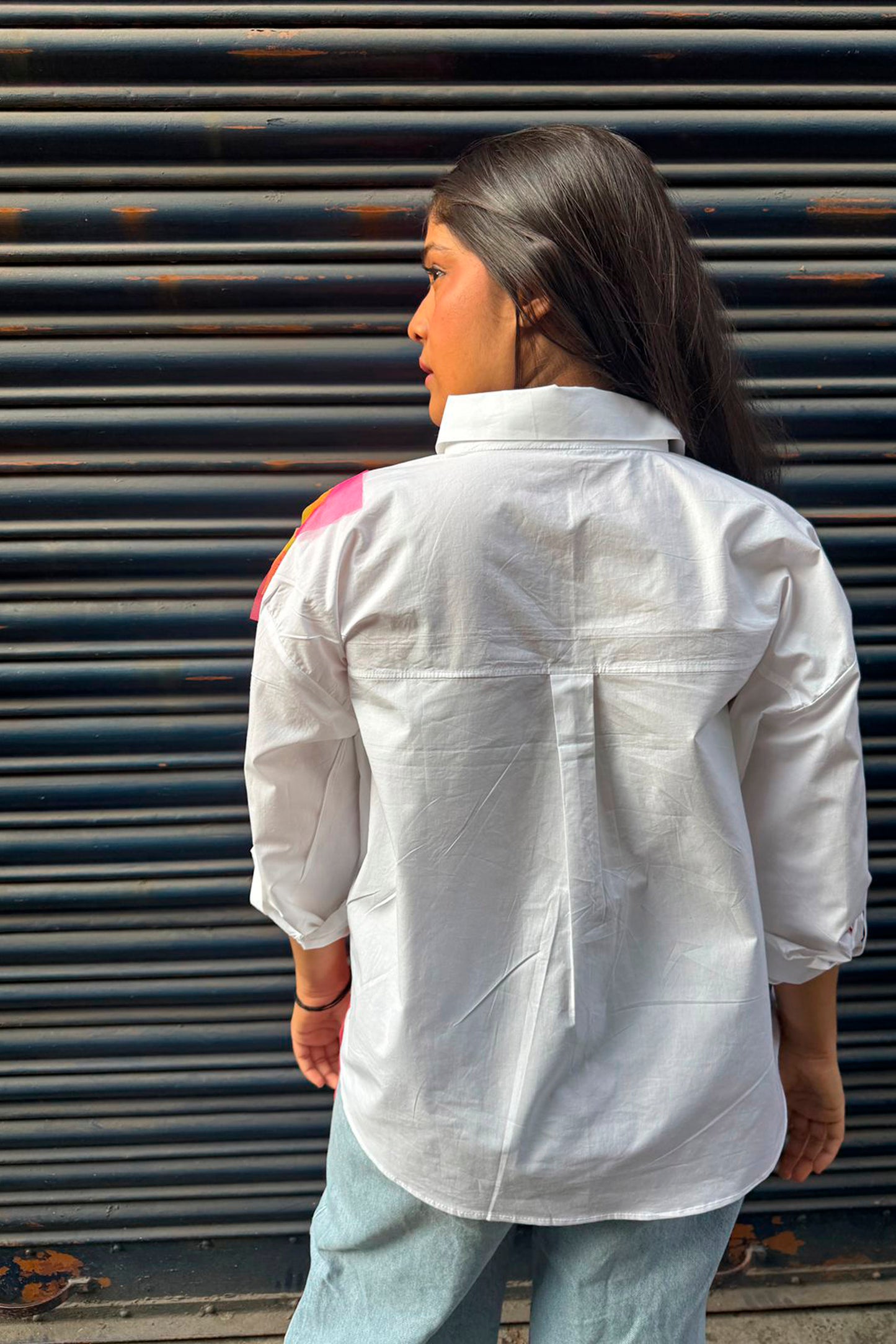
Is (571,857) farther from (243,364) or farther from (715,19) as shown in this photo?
(715,19)

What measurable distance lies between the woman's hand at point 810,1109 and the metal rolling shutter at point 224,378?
645 mm

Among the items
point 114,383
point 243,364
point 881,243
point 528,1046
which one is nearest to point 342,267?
point 243,364

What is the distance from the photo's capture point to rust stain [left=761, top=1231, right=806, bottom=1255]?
240cm

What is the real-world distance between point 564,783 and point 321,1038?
31.3 inches

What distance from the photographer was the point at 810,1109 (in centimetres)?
165

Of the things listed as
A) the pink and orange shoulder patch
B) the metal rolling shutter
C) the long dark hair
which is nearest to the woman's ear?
the long dark hair

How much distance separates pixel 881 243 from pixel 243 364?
1382 mm

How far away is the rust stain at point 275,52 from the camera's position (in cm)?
184

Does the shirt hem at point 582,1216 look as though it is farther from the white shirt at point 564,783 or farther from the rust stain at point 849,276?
the rust stain at point 849,276

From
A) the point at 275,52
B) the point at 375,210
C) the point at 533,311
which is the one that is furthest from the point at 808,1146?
the point at 275,52

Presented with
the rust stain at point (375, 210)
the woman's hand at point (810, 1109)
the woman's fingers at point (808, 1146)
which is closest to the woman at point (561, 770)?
the woman's hand at point (810, 1109)

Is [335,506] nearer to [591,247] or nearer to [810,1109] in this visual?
[591,247]

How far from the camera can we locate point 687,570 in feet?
3.71

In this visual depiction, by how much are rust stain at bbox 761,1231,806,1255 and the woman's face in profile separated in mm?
2302
